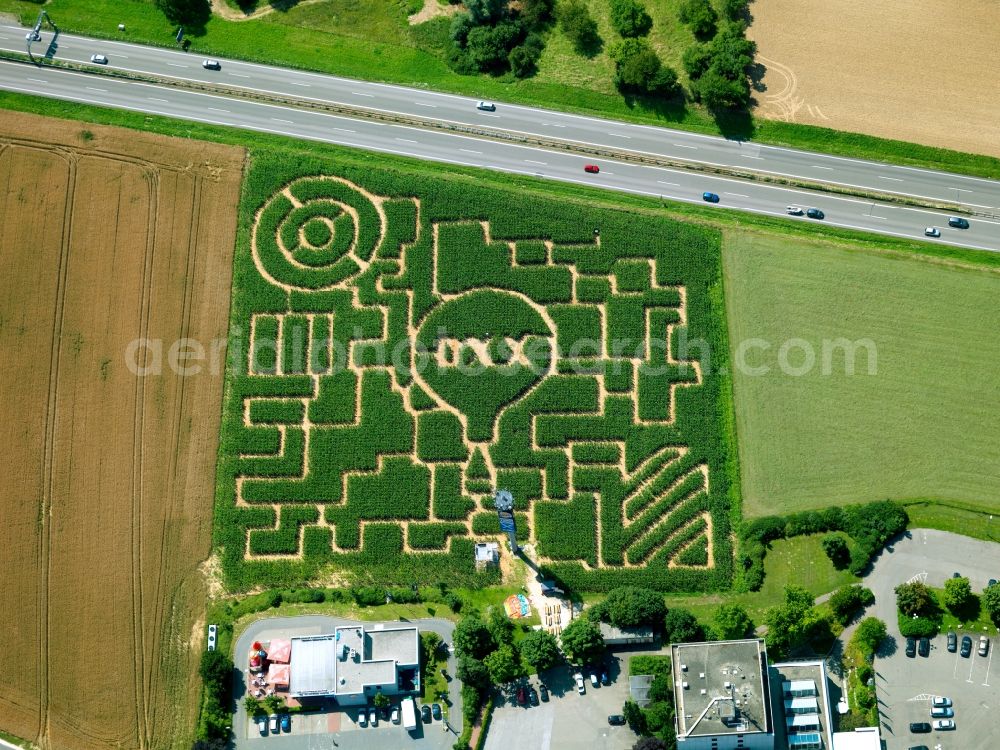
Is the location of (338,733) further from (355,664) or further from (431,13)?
(431,13)

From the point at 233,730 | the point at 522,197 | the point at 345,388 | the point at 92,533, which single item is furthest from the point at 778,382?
the point at 92,533

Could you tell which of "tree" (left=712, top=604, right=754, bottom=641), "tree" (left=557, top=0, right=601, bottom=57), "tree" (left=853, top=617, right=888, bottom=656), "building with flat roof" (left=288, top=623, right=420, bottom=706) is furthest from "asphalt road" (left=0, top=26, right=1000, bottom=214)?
"building with flat roof" (left=288, top=623, right=420, bottom=706)

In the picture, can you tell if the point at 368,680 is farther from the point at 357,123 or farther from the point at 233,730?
the point at 357,123

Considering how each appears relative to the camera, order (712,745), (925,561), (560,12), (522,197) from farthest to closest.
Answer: (560,12) → (522,197) → (925,561) → (712,745)

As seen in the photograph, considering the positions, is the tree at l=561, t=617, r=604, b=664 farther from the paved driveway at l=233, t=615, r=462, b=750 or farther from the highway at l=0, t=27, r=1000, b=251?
the highway at l=0, t=27, r=1000, b=251

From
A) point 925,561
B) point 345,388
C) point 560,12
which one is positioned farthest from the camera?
point 560,12

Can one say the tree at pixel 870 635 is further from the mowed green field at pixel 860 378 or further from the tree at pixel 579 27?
the tree at pixel 579 27

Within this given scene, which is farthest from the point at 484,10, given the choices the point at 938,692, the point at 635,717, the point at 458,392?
the point at 938,692
